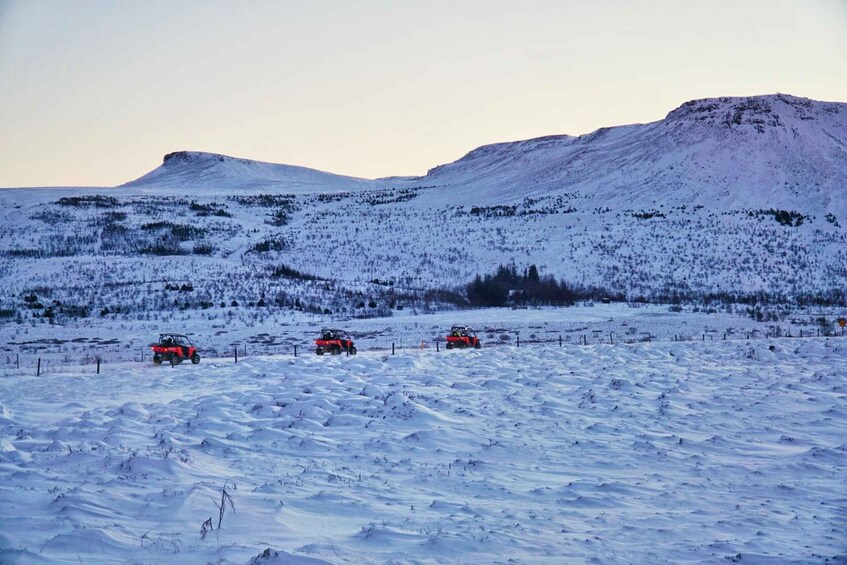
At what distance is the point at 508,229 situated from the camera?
97.2m

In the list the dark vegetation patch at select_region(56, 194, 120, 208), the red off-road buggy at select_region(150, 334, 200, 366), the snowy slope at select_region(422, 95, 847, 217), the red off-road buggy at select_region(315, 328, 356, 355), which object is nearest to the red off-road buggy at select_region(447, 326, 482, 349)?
the red off-road buggy at select_region(315, 328, 356, 355)

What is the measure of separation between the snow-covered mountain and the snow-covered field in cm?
3285

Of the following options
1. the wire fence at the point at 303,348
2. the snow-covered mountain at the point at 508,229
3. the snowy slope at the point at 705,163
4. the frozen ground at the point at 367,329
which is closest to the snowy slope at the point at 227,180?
the snow-covered mountain at the point at 508,229

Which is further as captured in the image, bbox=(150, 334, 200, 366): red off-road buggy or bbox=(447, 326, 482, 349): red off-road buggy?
bbox=(447, 326, 482, 349): red off-road buggy

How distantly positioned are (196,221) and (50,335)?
2649 inches

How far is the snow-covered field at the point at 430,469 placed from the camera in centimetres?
884

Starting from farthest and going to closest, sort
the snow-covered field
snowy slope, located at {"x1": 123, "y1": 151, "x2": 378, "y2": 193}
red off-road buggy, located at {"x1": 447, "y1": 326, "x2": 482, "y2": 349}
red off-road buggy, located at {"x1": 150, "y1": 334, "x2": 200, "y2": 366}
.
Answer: snowy slope, located at {"x1": 123, "y1": 151, "x2": 378, "y2": 193}
red off-road buggy, located at {"x1": 447, "y1": 326, "x2": 482, "y2": 349}
red off-road buggy, located at {"x1": 150, "y1": 334, "x2": 200, "y2": 366}
the snow-covered field

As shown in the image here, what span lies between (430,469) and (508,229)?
86000 millimetres

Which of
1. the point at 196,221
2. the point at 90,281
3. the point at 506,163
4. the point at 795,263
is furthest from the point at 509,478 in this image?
the point at 506,163

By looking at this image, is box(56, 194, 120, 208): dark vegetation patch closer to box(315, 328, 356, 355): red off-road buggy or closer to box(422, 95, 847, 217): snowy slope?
box(422, 95, 847, 217): snowy slope

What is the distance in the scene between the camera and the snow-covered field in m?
8.84

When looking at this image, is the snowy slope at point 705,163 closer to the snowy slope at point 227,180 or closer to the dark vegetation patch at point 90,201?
the snowy slope at point 227,180

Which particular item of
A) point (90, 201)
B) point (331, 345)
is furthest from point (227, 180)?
point (331, 345)

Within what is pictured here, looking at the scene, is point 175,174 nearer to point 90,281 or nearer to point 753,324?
point 90,281
